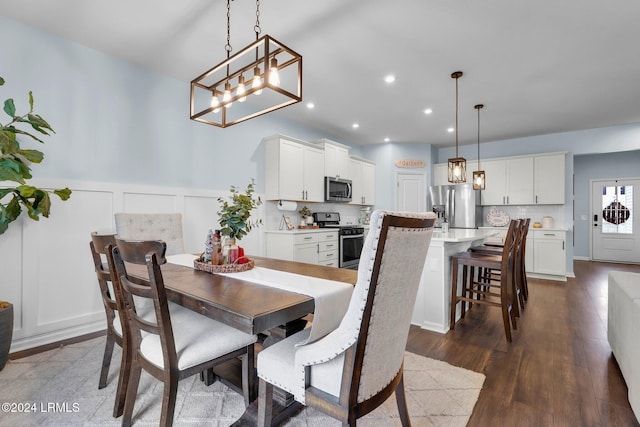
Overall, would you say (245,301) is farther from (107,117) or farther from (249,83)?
(107,117)

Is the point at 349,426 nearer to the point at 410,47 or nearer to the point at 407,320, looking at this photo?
the point at 407,320

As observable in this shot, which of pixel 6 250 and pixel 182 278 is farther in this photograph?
pixel 6 250

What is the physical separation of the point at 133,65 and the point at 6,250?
203 cm

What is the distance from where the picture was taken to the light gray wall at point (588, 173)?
673 cm

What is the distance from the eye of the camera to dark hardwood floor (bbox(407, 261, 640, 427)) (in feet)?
5.54

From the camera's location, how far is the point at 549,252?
5.23 m

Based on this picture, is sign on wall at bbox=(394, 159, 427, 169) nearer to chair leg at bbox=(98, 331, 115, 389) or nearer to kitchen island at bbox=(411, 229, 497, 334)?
kitchen island at bbox=(411, 229, 497, 334)

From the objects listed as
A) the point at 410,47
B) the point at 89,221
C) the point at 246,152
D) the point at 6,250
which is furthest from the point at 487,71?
the point at 6,250

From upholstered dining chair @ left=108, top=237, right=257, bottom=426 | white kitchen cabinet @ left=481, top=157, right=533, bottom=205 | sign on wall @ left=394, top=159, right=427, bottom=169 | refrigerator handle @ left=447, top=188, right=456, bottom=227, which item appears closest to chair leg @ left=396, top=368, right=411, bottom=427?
upholstered dining chair @ left=108, top=237, right=257, bottom=426

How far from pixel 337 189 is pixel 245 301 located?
13.7ft

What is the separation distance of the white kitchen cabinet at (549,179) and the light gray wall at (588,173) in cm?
227

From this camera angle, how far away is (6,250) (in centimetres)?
241

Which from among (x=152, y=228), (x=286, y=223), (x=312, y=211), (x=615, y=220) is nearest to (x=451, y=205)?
(x=312, y=211)

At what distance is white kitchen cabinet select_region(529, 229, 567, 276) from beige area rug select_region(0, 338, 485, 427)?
424 centimetres
